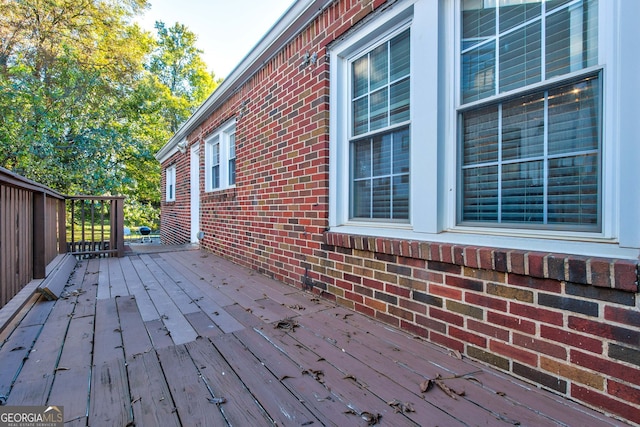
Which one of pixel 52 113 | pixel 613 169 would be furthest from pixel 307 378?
pixel 52 113

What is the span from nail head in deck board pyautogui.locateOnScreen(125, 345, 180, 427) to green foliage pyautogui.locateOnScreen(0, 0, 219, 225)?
846cm

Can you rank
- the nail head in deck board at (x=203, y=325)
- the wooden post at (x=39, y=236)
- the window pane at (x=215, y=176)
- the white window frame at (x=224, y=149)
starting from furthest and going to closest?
1. the window pane at (x=215, y=176)
2. the white window frame at (x=224, y=149)
3. the wooden post at (x=39, y=236)
4. the nail head in deck board at (x=203, y=325)

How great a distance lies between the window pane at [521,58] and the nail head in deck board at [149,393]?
2.30 meters

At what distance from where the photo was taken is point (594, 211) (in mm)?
1427

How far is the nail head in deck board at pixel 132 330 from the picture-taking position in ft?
6.12

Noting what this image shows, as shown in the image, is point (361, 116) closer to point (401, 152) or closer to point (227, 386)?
point (401, 152)

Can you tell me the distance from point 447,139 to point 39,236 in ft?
12.7

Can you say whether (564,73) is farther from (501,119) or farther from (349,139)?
(349,139)

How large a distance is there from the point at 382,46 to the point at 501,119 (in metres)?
Result: 1.19

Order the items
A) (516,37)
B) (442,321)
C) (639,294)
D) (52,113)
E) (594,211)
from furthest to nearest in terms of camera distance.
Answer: (52,113) < (442,321) < (516,37) < (594,211) < (639,294)

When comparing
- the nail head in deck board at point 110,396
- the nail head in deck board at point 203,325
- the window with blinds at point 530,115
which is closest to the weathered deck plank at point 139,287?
the nail head in deck board at point 203,325

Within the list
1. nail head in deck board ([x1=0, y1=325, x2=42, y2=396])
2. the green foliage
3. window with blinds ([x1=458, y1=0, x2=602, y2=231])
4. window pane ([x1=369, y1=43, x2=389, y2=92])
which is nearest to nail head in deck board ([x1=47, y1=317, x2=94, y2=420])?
nail head in deck board ([x1=0, y1=325, x2=42, y2=396])

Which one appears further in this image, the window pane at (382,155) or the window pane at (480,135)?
the window pane at (382,155)

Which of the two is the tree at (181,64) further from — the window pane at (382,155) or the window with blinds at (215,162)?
the window pane at (382,155)
